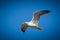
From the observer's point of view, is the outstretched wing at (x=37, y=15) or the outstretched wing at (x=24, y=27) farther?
the outstretched wing at (x=24, y=27)

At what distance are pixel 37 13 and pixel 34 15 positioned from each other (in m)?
0.06

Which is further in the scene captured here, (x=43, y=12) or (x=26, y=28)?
(x=26, y=28)

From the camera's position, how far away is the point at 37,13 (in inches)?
124

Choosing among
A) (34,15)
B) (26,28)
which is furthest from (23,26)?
(34,15)

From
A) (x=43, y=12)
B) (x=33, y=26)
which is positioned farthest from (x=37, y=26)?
(x=43, y=12)

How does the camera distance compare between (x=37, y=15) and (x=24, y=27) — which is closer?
(x=37, y=15)

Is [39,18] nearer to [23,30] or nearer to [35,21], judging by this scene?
[35,21]

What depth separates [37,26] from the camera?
3246mm

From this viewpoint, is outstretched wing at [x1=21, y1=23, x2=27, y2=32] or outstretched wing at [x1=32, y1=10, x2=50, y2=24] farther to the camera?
outstretched wing at [x1=21, y1=23, x2=27, y2=32]

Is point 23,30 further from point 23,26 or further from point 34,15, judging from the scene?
point 34,15

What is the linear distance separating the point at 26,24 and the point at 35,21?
15 centimetres

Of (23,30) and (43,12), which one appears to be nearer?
(43,12)

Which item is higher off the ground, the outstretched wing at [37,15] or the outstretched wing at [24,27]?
the outstretched wing at [37,15]

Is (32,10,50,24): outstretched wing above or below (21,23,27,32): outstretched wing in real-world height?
above
